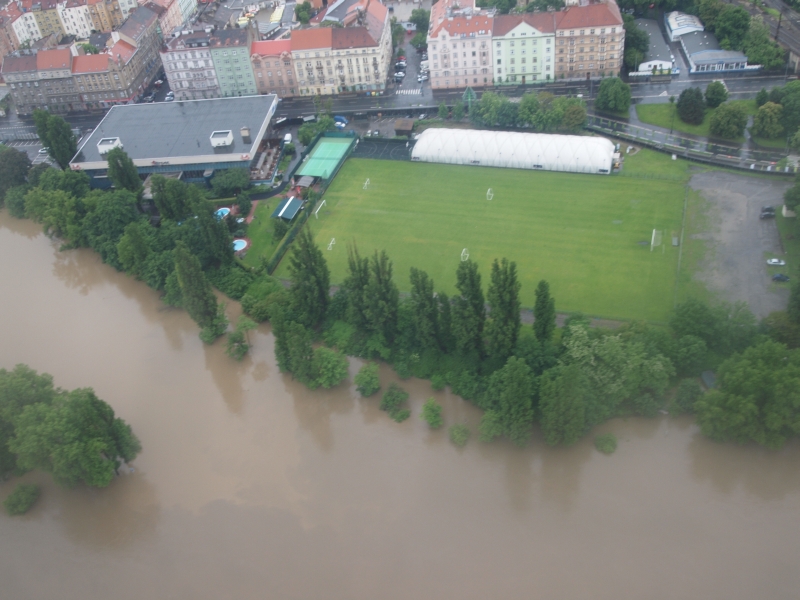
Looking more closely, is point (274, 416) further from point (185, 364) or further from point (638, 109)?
point (638, 109)

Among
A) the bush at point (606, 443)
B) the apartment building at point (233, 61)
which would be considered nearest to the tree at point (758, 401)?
the bush at point (606, 443)

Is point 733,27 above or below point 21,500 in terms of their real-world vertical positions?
above

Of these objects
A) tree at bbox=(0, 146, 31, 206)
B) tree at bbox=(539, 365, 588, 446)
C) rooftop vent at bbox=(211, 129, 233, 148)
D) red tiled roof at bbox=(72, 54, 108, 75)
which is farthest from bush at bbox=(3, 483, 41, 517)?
red tiled roof at bbox=(72, 54, 108, 75)

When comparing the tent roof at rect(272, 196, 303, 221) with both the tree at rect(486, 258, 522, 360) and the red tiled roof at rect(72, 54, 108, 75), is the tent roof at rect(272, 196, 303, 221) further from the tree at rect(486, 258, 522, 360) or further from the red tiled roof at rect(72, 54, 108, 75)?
the red tiled roof at rect(72, 54, 108, 75)

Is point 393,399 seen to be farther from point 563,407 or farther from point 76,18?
point 76,18

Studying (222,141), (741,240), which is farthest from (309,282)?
(741,240)
